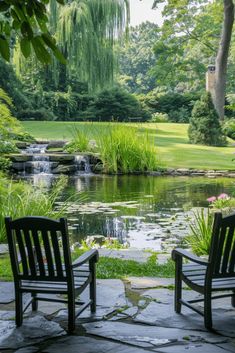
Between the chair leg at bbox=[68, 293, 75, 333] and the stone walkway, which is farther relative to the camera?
the chair leg at bbox=[68, 293, 75, 333]

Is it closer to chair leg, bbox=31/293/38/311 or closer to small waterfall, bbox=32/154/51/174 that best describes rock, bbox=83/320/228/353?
chair leg, bbox=31/293/38/311

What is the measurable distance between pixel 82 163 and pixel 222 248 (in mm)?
13430

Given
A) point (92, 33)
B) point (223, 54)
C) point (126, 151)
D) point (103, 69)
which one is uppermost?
point (92, 33)

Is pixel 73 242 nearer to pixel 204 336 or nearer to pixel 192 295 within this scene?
pixel 192 295

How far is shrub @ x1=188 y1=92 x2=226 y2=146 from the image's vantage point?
20125 mm

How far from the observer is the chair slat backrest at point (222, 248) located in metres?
3.04

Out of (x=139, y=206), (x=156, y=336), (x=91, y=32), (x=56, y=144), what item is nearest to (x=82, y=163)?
(x=56, y=144)

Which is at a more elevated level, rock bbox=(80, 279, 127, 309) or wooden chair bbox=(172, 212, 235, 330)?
wooden chair bbox=(172, 212, 235, 330)

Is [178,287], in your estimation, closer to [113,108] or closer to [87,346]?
[87,346]

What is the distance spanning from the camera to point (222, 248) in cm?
315

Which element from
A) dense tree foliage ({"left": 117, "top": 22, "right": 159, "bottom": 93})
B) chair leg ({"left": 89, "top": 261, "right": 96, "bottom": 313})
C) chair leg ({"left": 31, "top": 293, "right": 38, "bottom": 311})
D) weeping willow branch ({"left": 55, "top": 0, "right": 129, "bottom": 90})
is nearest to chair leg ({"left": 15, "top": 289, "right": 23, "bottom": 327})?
chair leg ({"left": 31, "top": 293, "right": 38, "bottom": 311})

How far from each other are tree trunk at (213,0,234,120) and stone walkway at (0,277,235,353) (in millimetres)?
20728

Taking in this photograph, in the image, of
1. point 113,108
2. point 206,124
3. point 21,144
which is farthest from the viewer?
point 113,108

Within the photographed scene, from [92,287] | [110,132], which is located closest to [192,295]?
[92,287]
